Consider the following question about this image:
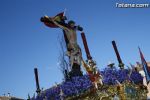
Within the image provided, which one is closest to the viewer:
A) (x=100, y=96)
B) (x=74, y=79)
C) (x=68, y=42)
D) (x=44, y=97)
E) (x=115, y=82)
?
(x=100, y=96)

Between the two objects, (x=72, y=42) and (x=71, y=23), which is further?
(x=71, y=23)

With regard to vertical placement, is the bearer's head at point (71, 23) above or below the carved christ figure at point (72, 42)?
above

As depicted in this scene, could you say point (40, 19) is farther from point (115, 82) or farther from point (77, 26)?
point (115, 82)

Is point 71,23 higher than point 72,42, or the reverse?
point 71,23

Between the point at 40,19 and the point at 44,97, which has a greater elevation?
the point at 40,19

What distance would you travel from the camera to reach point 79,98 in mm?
10664

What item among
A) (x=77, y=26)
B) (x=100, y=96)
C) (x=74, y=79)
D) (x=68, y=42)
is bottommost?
(x=100, y=96)

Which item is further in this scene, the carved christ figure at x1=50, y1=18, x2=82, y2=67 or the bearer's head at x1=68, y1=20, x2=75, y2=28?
the bearer's head at x1=68, y1=20, x2=75, y2=28

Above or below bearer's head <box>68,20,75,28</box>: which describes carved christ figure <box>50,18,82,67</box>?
below

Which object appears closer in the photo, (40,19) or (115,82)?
(115,82)

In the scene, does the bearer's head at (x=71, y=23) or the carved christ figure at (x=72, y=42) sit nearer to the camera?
the carved christ figure at (x=72, y=42)

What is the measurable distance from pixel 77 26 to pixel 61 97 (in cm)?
579

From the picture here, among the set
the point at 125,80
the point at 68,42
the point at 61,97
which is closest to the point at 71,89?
the point at 61,97

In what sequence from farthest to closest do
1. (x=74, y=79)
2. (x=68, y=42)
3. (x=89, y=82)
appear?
(x=68, y=42)
(x=74, y=79)
(x=89, y=82)
